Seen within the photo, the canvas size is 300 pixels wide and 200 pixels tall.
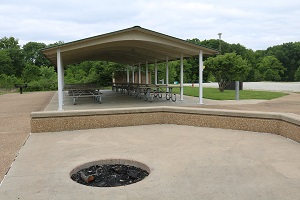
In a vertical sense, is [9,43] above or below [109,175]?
above

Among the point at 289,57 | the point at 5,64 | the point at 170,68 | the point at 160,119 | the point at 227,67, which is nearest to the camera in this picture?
the point at 160,119

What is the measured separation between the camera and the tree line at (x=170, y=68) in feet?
72.0

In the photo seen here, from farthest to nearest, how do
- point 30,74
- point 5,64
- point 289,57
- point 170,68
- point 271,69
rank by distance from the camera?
point 289,57 < point 271,69 < point 5,64 < point 30,74 < point 170,68

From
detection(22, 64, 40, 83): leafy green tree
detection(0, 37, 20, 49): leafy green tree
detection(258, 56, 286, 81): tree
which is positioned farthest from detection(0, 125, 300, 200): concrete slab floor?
detection(0, 37, 20, 49): leafy green tree

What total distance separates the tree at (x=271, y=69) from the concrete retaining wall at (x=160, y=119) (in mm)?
64224

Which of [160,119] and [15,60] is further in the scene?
[15,60]

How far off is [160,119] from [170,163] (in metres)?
3.65

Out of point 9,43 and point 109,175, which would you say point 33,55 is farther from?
point 109,175

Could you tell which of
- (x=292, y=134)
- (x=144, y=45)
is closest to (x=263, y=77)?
(x=144, y=45)

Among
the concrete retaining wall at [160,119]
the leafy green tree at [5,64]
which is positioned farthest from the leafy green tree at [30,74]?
the concrete retaining wall at [160,119]

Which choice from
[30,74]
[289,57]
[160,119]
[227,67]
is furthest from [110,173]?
[289,57]

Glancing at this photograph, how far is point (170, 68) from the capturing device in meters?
44.8

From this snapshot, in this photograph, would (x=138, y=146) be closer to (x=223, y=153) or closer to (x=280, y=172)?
(x=223, y=153)

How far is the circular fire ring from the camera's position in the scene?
4.02 m
